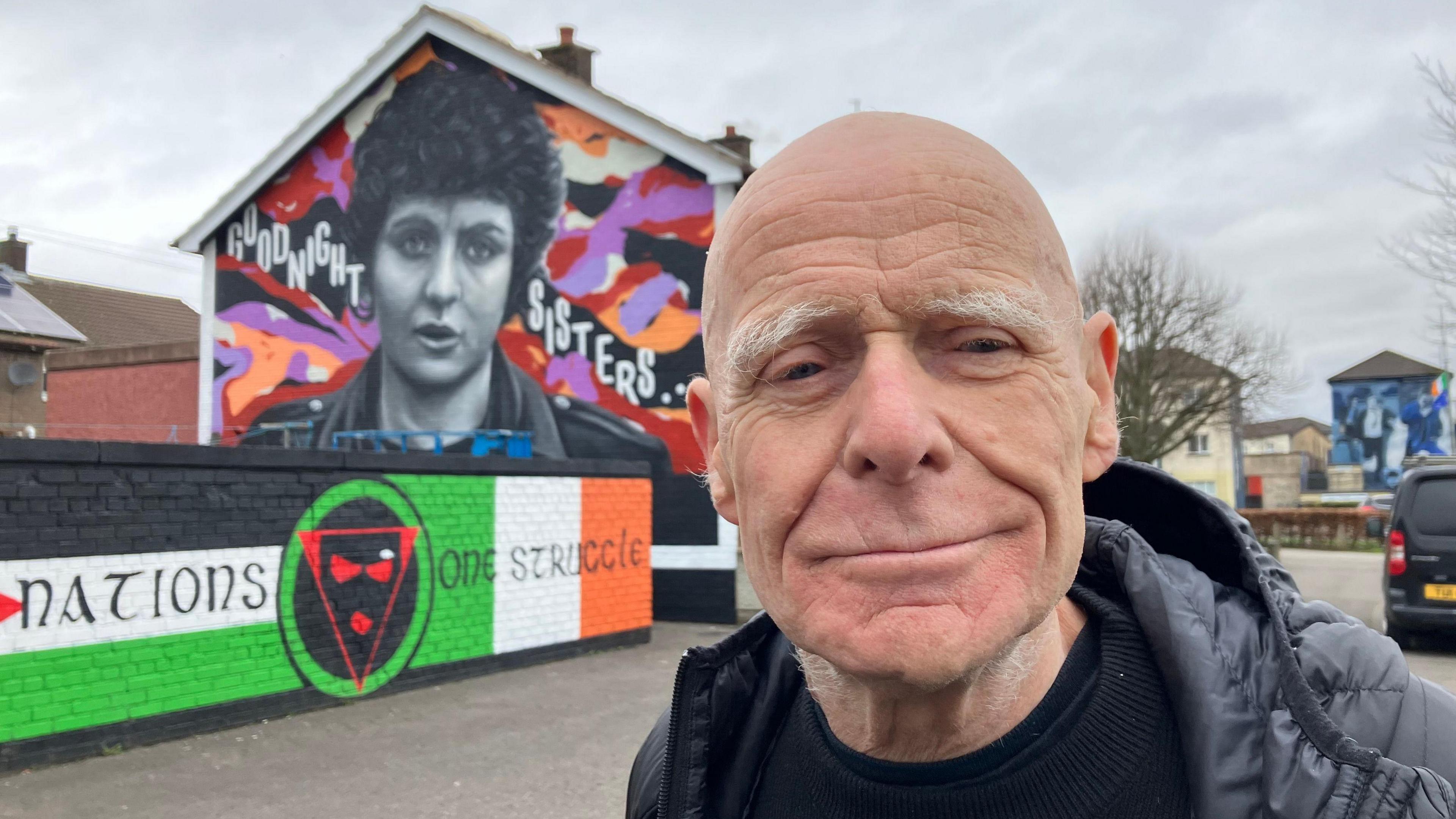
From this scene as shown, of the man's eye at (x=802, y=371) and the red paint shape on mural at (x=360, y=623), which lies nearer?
the man's eye at (x=802, y=371)

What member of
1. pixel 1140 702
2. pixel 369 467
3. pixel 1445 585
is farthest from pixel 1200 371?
pixel 1140 702

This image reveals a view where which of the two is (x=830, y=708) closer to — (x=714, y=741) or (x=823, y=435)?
(x=714, y=741)

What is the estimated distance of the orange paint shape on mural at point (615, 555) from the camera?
1227 centimetres

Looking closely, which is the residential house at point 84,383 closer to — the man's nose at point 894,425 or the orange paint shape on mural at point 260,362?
the orange paint shape on mural at point 260,362

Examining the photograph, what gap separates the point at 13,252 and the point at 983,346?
139 feet

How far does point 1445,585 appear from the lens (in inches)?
425

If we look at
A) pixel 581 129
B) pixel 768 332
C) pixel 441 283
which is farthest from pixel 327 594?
pixel 581 129

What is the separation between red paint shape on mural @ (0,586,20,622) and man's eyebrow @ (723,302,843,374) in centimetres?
729

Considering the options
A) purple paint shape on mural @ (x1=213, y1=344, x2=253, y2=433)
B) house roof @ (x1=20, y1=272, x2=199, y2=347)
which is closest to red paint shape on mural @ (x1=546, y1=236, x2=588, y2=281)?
purple paint shape on mural @ (x1=213, y1=344, x2=253, y2=433)

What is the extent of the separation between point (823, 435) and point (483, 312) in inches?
620

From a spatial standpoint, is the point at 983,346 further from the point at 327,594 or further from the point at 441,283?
the point at 441,283

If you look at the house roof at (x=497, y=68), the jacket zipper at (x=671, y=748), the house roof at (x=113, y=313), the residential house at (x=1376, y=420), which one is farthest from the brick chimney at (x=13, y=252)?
the residential house at (x=1376, y=420)

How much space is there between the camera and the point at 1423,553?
10.9 meters

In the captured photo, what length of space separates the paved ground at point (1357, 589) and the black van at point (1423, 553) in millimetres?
463
